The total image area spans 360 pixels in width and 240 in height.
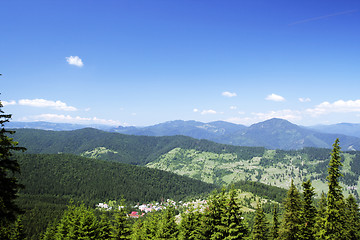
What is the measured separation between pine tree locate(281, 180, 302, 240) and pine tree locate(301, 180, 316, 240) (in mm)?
1615

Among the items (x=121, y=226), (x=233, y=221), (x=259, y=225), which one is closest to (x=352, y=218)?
(x=259, y=225)

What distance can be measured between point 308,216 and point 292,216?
4824 millimetres

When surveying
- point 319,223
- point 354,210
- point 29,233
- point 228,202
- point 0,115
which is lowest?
point 29,233

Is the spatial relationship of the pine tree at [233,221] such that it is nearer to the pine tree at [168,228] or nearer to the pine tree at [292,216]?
the pine tree at [168,228]

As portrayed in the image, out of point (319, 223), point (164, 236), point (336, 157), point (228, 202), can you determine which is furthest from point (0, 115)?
point (319, 223)

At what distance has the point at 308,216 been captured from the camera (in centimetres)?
3797

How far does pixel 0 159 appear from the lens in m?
18.1

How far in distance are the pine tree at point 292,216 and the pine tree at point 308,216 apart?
5.30 feet

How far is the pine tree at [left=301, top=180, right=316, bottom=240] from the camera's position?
3681 centimetres

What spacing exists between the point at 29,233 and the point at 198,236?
14734 centimetres

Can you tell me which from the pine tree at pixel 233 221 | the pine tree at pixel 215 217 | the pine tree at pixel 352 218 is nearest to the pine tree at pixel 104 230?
the pine tree at pixel 215 217

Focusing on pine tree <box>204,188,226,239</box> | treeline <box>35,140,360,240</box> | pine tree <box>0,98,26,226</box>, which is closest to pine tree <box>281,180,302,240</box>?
treeline <box>35,140,360,240</box>

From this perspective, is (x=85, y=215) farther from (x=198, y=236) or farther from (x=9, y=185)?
(x=9, y=185)

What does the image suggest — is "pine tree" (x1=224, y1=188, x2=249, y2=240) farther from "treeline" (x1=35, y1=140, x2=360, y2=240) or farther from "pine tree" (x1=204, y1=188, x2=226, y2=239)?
"pine tree" (x1=204, y1=188, x2=226, y2=239)
